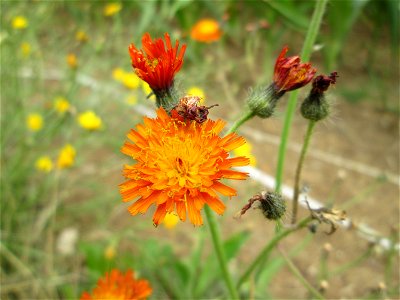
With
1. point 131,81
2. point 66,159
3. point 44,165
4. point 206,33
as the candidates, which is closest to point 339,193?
point 206,33

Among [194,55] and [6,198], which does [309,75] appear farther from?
[194,55]

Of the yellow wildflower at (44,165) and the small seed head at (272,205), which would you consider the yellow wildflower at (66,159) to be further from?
the small seed head at (272,205)

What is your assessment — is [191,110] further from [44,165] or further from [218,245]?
[44,165]

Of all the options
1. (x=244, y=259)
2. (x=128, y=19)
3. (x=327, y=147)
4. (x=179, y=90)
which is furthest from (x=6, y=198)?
(x=128, y=19)

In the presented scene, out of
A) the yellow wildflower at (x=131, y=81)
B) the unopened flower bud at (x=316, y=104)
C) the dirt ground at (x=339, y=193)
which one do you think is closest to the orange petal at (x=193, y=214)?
the unopened flower bud at (x=316, y=104)

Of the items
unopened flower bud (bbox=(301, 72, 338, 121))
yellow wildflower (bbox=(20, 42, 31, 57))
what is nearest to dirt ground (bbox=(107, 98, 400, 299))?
unopened flower bud (bbox=(301, 72, 338, 121))
